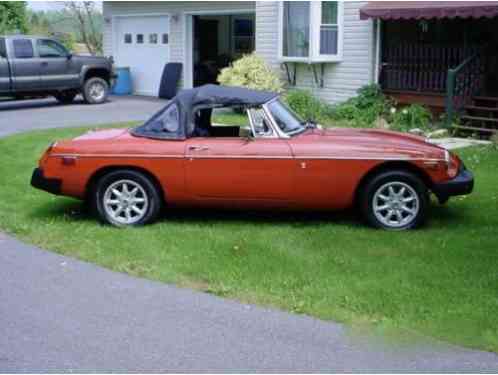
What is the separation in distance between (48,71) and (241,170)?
526 inches

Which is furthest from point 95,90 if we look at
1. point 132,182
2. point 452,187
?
point 452,187

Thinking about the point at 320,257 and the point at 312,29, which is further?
the point at 312,29

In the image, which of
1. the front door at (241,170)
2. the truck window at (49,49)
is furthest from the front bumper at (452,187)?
the truck window at (49,49)

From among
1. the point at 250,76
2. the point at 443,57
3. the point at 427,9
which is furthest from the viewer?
the point at 250,76

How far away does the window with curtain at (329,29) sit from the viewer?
17172 millimetres

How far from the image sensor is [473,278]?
6.13 metres

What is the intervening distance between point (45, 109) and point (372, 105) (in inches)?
336

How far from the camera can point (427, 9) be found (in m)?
14.9

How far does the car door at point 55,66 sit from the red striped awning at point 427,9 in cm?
814

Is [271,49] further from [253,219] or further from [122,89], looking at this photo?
[253,219]

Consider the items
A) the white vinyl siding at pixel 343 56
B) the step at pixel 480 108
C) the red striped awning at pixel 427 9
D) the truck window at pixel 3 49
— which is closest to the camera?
the red striped awning at pixel 427 9

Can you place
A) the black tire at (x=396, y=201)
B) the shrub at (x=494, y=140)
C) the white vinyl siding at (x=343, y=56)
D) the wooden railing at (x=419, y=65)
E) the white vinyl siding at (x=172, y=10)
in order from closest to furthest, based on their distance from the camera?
the black tire at (x=396, y=201) < the shrub at (x=494, y=140) < the wooden railing at (x=419, y=65) < the white vinyl siding at (x=343, y=56) < the white vinyl siding at (x=172, y=10)

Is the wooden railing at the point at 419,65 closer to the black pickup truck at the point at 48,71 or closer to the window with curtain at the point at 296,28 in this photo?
the window with curtain at the point at 296,28

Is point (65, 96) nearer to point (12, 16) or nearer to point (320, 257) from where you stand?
point (12, 16)
